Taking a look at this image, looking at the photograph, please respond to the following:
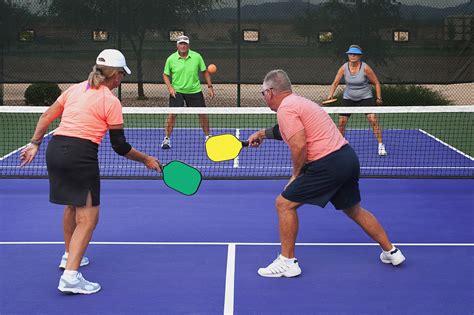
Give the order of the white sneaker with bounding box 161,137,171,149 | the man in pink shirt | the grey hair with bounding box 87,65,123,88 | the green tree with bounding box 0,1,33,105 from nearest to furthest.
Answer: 1. the grey hair with bounding box 87,65,123,88
2. the man in pink shirt
3. the white sneaker with bounding box 161,137,171,149
4. the green tree with bounding box 0,1,33,105

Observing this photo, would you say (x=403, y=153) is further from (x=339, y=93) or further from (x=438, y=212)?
(x=339, y=93)

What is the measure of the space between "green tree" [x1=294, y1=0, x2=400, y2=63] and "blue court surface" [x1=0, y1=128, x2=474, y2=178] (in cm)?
312

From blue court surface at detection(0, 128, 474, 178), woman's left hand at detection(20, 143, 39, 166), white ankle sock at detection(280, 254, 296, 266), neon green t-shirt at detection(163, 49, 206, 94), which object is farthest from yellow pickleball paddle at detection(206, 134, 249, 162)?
neon green t-shirt at detection(163, 49, 206, 94)

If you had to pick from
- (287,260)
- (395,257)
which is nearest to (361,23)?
(395,257)

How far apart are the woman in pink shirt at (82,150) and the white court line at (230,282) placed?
2.87 ft

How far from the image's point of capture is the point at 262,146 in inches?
453

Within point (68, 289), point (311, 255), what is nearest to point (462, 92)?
point (311, 255)

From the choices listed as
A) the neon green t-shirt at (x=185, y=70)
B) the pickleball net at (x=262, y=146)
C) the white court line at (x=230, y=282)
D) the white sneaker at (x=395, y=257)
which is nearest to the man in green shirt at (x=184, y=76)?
the neon green t-shirt at (x=185, y=70)

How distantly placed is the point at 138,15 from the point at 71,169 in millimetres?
11396

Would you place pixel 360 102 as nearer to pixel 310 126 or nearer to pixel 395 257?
pixel 395 257

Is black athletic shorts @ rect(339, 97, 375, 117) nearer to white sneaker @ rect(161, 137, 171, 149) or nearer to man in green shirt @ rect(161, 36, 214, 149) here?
man in green shirt @ rect(161, 36, 214, 149)

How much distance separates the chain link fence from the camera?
51.9 ft

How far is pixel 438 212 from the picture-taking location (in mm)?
7570

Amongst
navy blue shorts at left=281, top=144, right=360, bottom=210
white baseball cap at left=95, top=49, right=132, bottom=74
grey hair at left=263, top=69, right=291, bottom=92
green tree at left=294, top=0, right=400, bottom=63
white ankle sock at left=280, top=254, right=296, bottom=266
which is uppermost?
green tree at left=294, top=0, right=400, bottom=63
